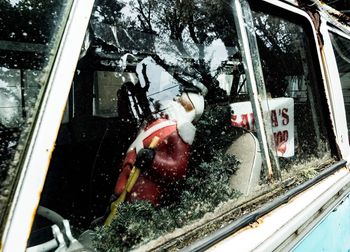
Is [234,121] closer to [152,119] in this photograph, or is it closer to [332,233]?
[152,119]

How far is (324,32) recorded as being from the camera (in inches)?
98.4

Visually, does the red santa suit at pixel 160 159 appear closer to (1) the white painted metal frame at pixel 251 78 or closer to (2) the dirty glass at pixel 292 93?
(1) the white painted metal frame at pixel 251 78

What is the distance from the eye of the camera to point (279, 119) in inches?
79.4

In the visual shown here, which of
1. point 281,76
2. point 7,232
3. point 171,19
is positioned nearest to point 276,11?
point 281,76

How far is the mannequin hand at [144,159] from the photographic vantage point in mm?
1505

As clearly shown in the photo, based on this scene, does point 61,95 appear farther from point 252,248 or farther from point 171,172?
point 252,248

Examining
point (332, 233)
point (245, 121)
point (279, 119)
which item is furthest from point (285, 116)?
point (332, 233)

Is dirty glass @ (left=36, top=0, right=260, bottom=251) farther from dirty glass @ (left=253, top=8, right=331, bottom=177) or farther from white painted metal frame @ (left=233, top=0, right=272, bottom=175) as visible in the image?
dirty glass @ (left=253, top=8, right=331, bottom=177)

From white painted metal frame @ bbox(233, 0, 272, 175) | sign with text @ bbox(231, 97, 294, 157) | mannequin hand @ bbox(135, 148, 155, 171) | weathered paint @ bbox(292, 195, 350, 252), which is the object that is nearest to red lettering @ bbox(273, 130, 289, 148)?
sign with text @ bbox(231, 97, 294, 157)

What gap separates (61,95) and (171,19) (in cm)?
78

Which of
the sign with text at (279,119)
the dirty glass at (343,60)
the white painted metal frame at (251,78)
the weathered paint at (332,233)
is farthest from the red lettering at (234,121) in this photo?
the dirty glass at (343,60)

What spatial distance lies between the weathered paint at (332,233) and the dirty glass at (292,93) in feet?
0.87

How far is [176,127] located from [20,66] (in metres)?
0.68

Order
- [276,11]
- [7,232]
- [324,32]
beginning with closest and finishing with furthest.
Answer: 1. [7,232]
2. [276,11]
3. [324,32]
